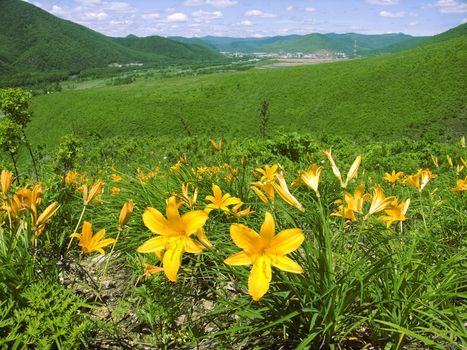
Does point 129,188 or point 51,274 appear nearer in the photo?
point 51,274

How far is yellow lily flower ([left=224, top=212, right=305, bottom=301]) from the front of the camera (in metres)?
1.09

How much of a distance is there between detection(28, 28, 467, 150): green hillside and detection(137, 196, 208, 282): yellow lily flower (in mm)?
33904

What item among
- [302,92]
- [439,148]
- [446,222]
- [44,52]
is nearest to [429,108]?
[302,92]

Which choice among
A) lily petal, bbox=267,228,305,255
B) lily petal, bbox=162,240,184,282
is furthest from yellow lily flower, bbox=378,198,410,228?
lily petal, bbox=162,240,184,282

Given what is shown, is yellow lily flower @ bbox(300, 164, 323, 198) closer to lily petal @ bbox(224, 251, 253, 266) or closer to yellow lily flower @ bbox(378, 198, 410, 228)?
yellow lily flower @ bbox(378, 198, 410, 228)

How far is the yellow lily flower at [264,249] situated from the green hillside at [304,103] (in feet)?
112

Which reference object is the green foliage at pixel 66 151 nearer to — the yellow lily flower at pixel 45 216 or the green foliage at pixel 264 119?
the yellow lily flower at pixel 45 216

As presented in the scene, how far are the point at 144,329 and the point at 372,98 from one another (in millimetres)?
48635

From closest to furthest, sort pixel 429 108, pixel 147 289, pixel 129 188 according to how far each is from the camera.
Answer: pixel 147 289 → pixel 129 188 → pixel 429 108

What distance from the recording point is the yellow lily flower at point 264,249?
109 centimetres

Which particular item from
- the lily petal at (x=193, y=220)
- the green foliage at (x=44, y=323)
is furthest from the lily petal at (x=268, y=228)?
the green foliage at (x=44, y=323)

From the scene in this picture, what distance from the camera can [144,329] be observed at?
6.02 ft

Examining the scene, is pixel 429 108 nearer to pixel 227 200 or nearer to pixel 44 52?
pixel 227 200

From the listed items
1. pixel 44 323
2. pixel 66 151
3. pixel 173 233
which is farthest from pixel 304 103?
pixel 44 323
